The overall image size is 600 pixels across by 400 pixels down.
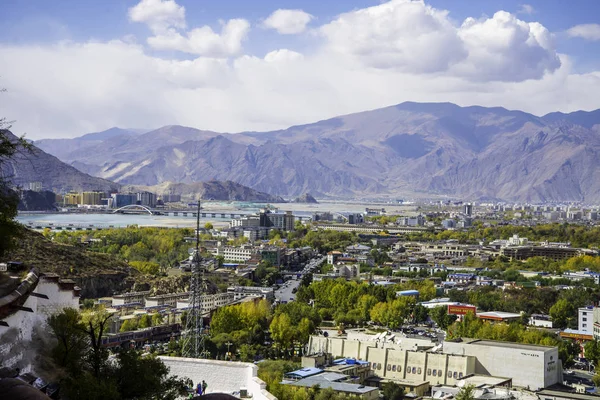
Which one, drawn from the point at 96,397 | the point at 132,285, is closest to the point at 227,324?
the point at 132,285

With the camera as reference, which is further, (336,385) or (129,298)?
→ (129,298)

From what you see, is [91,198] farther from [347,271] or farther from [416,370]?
[416,370]

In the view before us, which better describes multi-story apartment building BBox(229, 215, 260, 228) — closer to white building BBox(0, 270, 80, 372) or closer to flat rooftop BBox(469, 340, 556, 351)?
flat rooftop BBox(469, 340, 556, 351)

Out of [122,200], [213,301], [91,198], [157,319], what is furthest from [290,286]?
[122,200]

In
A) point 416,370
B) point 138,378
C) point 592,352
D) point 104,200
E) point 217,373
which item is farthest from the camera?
point 104,200

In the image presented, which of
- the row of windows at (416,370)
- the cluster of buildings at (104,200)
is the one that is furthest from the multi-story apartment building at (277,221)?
the row of windows at (416,370)

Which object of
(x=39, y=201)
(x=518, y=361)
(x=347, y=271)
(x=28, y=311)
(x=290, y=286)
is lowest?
(x=290, y=286)

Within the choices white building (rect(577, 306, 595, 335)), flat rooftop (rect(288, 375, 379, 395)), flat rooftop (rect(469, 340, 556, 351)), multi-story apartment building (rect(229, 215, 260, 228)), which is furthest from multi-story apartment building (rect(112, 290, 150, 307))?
multi-story apartment building (rect(229, 215, 260, 228))
